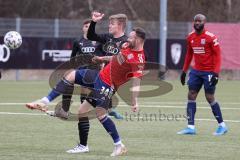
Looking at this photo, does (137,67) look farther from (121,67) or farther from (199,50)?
(199,50)

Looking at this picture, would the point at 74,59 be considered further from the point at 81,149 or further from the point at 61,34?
the point at 61,34

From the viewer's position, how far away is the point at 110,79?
1172cm

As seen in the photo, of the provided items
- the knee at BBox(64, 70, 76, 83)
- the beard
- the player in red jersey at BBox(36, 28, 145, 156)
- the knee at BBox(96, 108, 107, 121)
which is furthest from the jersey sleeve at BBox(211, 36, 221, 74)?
the knee at BBox(96, 108, 107, 121)

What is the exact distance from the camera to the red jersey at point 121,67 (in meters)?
11.7

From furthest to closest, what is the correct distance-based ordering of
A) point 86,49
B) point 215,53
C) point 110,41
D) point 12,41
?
point 12,41, point 86,49, point 215,53, point 110,41

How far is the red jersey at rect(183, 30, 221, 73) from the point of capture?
14953 millimetres

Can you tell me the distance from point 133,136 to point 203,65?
80.4 inches

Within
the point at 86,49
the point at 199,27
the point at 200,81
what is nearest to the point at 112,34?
the point at 199,27

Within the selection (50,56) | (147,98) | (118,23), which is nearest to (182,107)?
(147,98)

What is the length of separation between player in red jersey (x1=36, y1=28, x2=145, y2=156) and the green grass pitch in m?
0.42

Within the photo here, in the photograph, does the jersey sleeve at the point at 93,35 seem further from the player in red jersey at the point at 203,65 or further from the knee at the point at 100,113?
the player in red jersey at the point at 203,65

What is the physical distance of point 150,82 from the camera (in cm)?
2553

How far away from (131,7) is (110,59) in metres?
37.8

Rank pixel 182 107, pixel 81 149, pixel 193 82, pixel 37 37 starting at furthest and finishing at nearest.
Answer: pixel 37 37 < pixel 182 107 < pixel 193 82 < pixel 81 149
